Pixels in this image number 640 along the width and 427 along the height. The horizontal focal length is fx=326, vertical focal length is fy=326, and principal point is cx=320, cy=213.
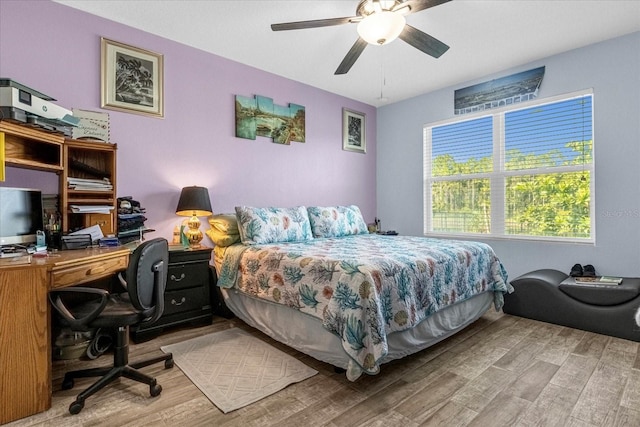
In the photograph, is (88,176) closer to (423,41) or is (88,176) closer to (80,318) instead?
(80,318)

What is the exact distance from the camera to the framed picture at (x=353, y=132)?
4738 mm

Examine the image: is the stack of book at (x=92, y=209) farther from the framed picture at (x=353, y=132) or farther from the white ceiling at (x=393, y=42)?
the framed picture at (x=353, y=132)

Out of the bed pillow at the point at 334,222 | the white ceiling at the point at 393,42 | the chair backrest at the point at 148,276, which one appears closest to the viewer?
the chair backrest at the point at 148,276

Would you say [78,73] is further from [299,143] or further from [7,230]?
[299,143]

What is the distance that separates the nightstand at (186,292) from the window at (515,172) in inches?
120

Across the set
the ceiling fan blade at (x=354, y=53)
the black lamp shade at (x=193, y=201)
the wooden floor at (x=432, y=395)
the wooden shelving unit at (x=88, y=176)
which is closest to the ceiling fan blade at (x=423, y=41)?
the ceiling fan blade at (x=354, y=53)

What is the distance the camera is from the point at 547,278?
3100 mm

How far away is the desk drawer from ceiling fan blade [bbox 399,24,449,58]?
254 centimetres

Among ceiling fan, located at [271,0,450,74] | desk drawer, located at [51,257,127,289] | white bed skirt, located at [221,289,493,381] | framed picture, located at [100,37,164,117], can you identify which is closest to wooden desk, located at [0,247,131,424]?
desk drawer, located at [51,257,127,289]

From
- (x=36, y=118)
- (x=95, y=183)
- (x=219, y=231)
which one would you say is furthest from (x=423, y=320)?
(x=36, y=118)

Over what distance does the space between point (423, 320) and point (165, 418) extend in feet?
5.37

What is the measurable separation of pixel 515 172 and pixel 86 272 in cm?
418

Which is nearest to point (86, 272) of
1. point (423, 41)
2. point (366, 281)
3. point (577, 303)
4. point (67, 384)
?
point (67, 384)

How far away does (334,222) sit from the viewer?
3742mm
